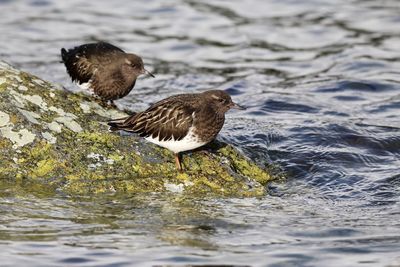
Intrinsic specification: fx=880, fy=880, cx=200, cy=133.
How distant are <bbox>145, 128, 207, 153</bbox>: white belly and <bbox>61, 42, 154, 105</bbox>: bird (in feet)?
4.59

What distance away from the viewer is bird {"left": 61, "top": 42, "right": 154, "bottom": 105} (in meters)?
9.23

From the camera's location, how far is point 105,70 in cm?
937

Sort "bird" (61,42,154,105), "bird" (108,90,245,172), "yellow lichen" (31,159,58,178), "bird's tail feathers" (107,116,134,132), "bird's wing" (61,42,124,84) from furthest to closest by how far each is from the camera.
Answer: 1. "bird's wing" (61,42,124,84)
2. "bird" (61,42,154,105)
3. "bird's tail feathers" (107,116,134,132)
4. "bird" (108,90,245,172)
5. "yellow lichen" (31,159,58,178)

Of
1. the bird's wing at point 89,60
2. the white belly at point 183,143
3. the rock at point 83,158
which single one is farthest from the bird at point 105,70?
the white belly at point 183,143

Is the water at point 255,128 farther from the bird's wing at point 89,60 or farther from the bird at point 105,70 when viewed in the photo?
the bird's wing at point 89,60

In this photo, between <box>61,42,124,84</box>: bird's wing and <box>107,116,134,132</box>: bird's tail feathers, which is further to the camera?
<box>61,42,124,84</box>: bird's wing

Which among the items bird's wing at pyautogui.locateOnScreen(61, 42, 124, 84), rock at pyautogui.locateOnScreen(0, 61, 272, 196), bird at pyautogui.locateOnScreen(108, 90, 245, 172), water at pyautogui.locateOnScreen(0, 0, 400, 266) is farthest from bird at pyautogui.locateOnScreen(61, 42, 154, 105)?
water at pyautogui.locateOnScreen(0, 0, 400, 266)

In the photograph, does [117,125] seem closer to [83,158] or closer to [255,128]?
[83,158]

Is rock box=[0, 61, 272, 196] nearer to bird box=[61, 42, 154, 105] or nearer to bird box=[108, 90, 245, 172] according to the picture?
bird box=[108, 90, 245, 172]

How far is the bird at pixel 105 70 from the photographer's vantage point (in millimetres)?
9227

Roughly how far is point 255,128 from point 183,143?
8.44 ft

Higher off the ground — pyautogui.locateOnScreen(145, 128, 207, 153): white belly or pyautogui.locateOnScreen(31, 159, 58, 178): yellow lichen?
pyautogui.locateOnScreen(145, 128, 207, 153): white belly

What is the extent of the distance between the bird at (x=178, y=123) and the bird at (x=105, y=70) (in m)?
1.04

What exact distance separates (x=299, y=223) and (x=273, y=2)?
10690 millimetres
